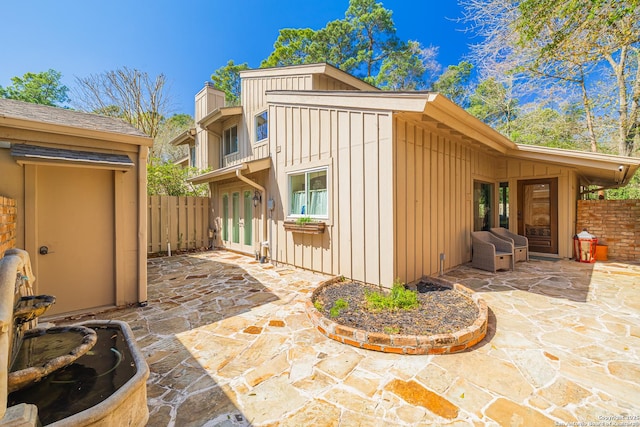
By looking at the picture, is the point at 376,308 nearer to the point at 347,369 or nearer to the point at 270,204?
the point at 347,369

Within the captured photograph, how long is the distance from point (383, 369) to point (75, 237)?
14.0 feet

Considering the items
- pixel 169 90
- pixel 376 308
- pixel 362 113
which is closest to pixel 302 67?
pixel 362 113

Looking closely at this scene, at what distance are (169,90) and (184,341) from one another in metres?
14.9

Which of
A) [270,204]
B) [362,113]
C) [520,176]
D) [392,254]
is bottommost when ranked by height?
[392,254]

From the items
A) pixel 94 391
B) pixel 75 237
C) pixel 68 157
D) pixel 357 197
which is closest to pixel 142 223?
pixel 75 237

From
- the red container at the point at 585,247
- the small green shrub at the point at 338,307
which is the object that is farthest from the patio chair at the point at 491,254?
the small green shrub at the point at 338,307

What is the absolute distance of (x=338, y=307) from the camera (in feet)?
11.6

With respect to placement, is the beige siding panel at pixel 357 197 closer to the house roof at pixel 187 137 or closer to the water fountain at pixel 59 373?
the water fountain at pixel 59 373

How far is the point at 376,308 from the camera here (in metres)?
3.50

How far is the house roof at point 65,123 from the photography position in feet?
10.2

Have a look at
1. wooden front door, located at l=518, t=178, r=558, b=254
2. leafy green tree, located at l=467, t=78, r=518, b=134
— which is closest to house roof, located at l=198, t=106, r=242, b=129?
wooden front door, located at l=518, t=178, r=558, b=254

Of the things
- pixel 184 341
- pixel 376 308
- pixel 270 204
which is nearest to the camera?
pixel 184 341

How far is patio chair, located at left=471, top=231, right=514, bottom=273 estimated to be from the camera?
5.69 meters

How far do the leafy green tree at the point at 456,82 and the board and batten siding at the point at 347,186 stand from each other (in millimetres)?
15236
